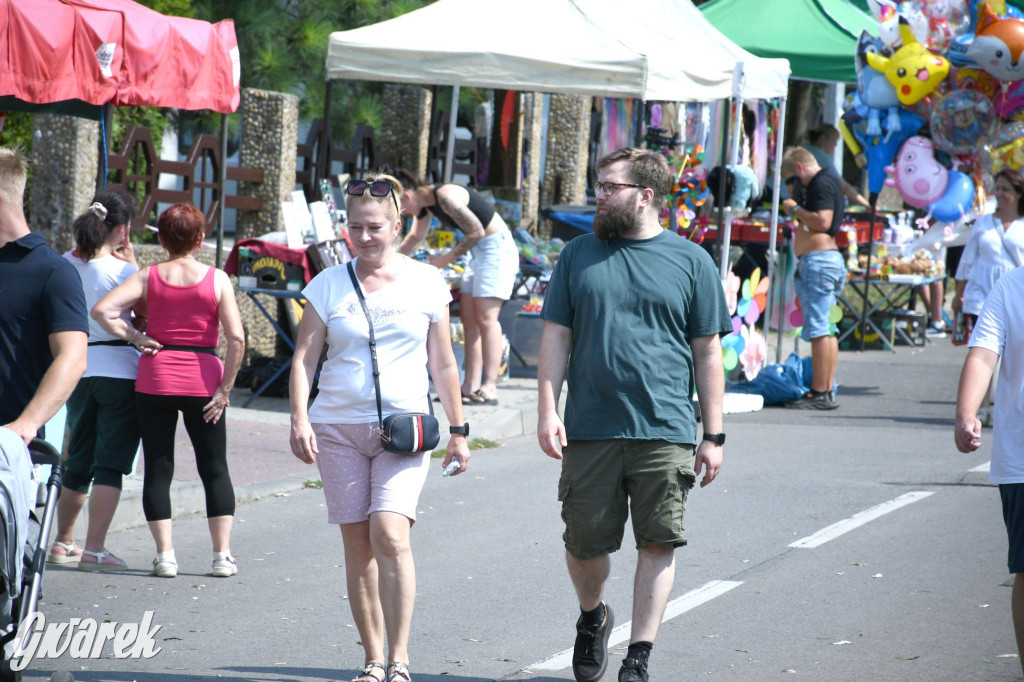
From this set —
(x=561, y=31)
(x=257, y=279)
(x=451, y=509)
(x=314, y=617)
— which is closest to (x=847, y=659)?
(x=314, y=617)

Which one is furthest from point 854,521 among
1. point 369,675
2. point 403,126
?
point 403,126

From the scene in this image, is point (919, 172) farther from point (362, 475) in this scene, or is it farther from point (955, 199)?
point (362, 475)

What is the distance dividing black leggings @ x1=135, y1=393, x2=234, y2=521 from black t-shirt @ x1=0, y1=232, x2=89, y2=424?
2.03m

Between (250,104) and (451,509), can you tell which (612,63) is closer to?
(250,104)

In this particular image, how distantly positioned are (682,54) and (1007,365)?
26.0 ft

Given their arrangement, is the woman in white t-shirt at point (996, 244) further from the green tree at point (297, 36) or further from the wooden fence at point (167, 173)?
the green tree at point (297, 36)

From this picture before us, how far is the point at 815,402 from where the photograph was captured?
40.8 feet

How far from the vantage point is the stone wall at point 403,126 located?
18156 millimetres

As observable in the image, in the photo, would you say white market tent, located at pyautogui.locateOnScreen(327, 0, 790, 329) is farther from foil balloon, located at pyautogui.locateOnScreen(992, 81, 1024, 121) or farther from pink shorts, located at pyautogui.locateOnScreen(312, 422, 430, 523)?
pink shorts, located at pyautogui.locateOnScreen(312, 422, 430, 523)

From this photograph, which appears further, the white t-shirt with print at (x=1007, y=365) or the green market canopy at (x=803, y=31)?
the green market canopy at (x=803, y=31)

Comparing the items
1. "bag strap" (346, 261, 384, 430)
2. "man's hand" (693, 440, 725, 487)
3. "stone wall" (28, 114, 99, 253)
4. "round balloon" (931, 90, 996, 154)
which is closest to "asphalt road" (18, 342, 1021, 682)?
"man's hand" (693, 440, 725, 487)

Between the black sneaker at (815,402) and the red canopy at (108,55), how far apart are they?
6.10 metres

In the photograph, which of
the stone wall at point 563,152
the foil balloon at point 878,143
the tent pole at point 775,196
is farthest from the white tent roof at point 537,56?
the stone wall at point 563,152

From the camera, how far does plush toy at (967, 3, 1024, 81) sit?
12.3 meters
